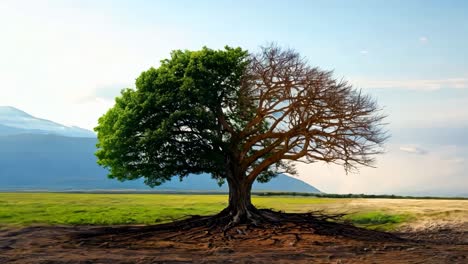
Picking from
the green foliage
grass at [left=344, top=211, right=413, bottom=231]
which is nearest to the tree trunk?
the green foliage

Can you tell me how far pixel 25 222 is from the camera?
49.4 meters

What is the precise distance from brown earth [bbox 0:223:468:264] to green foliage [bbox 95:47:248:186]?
4895mm

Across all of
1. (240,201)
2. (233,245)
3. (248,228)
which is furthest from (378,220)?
(233,245)

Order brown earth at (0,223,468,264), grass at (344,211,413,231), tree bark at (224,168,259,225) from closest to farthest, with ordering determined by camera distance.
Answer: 1. brown earth at (0,223,468,264)
2. tree bark at (224,168,259,225)
3. grass at (344,211,413,231)

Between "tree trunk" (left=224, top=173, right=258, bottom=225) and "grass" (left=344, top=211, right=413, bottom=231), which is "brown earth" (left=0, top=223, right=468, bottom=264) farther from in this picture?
"grass" (left=344, top=211, right=413, bottom=231)

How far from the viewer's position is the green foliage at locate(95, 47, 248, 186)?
3734 cm

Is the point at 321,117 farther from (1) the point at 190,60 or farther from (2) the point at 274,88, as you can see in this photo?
(1) the point at 190,60

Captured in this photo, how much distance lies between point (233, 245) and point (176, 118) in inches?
386

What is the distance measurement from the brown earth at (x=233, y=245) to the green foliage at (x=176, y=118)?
490cm

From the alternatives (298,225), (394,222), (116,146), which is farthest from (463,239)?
(116,146)

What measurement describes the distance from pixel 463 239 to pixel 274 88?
1762cm

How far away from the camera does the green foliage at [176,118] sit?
3734 centimetres

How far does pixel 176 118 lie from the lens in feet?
121

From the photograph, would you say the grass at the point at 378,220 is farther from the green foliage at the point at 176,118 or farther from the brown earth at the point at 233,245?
the green foliage at the point at 176,118
